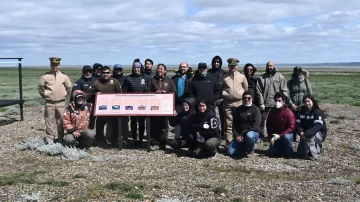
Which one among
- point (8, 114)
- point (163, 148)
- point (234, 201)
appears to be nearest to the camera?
point (234, 201)

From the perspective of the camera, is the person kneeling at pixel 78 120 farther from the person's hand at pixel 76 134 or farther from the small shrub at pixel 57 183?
the small shrub at pixel 57 183

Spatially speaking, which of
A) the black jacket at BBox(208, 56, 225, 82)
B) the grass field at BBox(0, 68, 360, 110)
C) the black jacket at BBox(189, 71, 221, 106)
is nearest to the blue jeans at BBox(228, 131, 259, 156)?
the black jacket at BBox(189, 71, 221, 106)

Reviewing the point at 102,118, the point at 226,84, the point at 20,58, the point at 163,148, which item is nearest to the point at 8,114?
the point at 20,58

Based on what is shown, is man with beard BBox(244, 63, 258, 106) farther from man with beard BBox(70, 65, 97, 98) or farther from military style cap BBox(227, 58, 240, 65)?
man with beard BBox(70, 65, 97, 98)

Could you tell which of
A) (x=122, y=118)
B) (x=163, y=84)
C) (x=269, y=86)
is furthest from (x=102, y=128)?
(x=269, y=86)

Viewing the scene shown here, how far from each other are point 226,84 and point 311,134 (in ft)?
7.64

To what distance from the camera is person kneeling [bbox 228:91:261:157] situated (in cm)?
1012

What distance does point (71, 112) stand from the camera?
10398mm

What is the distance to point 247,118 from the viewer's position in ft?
33.4

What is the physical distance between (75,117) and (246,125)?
13.1 feet

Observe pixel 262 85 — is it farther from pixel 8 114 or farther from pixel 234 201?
pixel 8 114

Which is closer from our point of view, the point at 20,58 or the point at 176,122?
the point at 176,122

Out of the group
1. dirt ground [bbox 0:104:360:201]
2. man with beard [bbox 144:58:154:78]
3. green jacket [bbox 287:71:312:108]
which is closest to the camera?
dirt ground [bbox 0:104:360:201]

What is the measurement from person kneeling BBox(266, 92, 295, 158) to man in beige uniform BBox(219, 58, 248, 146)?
100 cm
